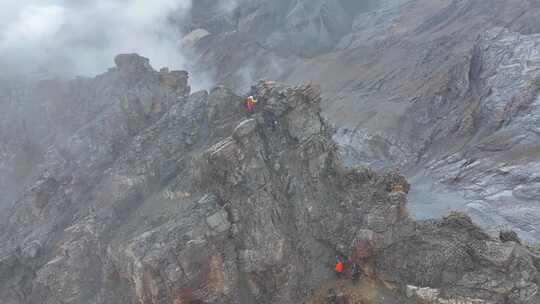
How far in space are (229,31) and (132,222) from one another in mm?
61036

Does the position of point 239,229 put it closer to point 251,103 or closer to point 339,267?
point 339,267

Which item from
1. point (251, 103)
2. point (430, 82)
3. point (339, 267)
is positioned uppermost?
point (251, 103)

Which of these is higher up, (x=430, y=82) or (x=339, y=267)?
(x=430, y=82)

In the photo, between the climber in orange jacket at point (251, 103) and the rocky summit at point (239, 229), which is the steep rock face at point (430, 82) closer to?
the rocky summit at point (239, 229)

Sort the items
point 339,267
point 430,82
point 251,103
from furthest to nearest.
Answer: point 430,82
point 251,103
point 339,267

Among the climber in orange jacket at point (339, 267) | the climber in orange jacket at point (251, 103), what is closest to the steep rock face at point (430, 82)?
the climber in orange jacket at point (339, 267)

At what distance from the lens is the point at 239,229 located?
1497 centimetres

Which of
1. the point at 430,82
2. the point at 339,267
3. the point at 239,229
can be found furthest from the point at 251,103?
the point at 430,82

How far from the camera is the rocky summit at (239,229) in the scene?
13836 millimetres

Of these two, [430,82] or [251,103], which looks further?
[430,82]

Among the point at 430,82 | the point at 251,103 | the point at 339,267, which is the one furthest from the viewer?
the point at 430,82

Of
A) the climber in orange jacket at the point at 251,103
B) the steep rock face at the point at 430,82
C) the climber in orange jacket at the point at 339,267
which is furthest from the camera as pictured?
the steep rock face at the point at 430,82

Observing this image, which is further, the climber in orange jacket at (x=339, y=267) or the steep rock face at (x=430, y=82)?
the steep rock face at (x=430, y=82)

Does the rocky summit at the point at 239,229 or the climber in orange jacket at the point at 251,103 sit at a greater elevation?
the climber in orange jacket at the point at 251,103
